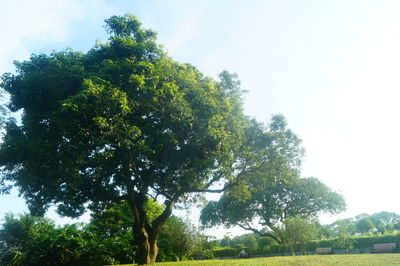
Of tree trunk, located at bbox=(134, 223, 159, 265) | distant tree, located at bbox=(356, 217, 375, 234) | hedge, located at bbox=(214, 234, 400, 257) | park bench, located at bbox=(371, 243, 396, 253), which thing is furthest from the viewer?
distant tree, located at bbox=(356, 217, 375, 234)

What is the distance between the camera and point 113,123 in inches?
511

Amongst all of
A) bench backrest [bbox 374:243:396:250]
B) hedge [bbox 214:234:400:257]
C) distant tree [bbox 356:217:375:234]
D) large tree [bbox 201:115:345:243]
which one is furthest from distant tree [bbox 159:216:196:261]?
distant tree [bbox 356:217:375:234]

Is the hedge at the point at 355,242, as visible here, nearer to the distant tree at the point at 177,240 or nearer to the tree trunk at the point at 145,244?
the distant tree at the point at 177,240

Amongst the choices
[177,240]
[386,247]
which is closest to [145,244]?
[177,240]

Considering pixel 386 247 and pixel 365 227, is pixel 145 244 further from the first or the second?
pixel 365 227

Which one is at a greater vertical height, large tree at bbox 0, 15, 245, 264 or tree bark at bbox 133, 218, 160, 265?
large tree at bbox 0, 15, 245, 264

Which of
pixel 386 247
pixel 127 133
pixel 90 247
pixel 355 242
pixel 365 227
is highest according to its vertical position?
pixel 127 133

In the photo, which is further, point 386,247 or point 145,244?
point 386,247

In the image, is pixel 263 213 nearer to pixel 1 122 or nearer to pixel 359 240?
pixel 359 240

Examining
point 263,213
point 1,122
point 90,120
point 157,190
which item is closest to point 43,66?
point 90,120

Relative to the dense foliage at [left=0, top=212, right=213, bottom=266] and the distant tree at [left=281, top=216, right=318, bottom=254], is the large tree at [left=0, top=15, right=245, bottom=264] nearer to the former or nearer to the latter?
the dense foliage at [left=0, top=212, right=213, bottom=266]

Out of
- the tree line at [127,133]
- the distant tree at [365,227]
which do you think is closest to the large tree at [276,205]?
the tree line at [127,133]

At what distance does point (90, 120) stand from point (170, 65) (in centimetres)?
530

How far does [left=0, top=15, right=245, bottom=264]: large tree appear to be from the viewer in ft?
42.8
